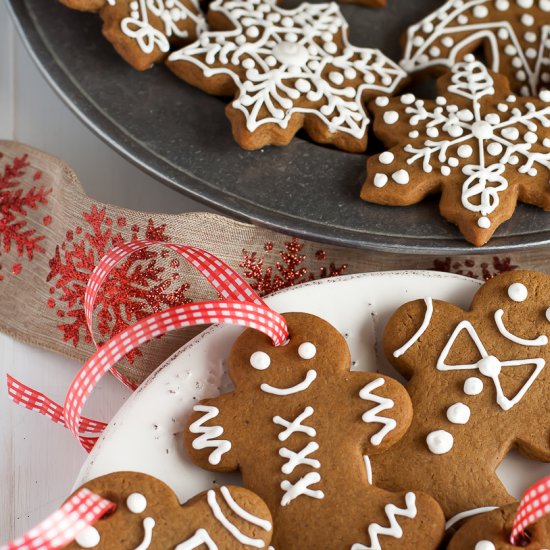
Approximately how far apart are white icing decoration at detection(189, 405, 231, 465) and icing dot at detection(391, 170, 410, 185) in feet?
1.37

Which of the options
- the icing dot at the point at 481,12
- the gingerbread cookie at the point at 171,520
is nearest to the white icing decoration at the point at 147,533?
the gingerbread cookie at the point at 171,520

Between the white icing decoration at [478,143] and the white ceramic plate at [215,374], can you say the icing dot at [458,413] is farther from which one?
the white icing decoration at [478,143]

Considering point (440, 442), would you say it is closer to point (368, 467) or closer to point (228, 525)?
point (368, 467)

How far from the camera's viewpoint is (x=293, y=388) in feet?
3.82

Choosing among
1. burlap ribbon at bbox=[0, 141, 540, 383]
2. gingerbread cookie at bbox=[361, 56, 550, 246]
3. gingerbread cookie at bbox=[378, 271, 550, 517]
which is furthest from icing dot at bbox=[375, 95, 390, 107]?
gingerbread cookie at bbox=[378, 271, 550, 517]

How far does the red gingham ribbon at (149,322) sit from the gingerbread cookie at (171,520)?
0.48ft

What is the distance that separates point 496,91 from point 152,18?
0.54 metres

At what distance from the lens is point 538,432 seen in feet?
3.79

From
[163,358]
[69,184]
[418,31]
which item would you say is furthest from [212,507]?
[418,31]

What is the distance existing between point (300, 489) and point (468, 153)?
55 cm

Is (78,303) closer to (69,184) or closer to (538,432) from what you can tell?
(69,184)

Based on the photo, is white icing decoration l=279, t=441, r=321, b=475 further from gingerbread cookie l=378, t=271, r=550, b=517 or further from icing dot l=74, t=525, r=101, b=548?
icing dot l=74, t=525, r=101, b=548

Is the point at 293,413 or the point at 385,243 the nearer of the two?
the point at 293,413

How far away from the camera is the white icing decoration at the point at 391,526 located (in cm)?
107
